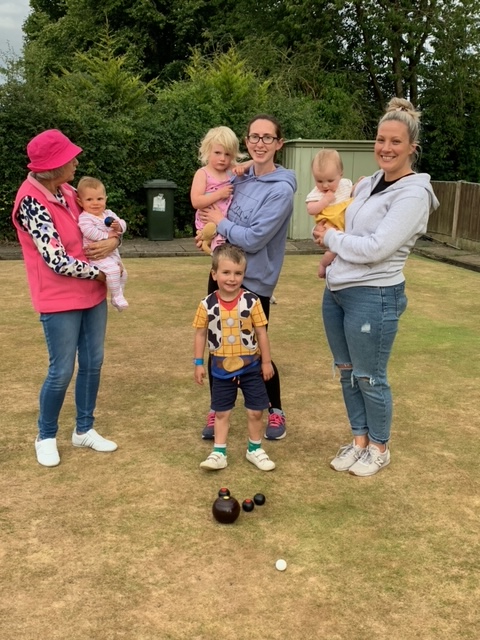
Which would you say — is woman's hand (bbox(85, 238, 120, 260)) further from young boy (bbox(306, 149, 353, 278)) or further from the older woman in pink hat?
young boy (bbox(306, 149, 353, 278))

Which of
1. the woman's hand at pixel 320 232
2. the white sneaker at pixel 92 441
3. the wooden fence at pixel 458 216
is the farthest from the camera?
the wooden fence at pixel 458 216

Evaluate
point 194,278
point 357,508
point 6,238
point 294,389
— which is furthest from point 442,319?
point 6,238

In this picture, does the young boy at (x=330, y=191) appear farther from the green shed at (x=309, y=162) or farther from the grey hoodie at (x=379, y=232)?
the green shed at (x=309, y=162)

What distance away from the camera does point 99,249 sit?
144 inches

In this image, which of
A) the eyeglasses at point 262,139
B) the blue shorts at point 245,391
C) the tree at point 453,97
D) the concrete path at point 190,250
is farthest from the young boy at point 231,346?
the tree at point 453,97

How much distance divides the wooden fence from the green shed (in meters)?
1.80

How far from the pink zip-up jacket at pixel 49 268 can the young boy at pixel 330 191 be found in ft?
4.42

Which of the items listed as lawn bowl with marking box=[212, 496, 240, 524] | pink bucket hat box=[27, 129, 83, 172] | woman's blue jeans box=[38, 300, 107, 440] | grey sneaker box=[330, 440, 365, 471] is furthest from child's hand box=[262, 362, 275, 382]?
pink bucket hat box=[27, 129, 83, 172]

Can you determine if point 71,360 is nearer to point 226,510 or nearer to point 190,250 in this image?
point 226,510

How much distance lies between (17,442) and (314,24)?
2104 centimetres

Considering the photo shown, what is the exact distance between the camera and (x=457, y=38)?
806 inches

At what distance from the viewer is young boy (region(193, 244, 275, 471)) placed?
357cm

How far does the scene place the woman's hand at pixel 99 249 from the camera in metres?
3.66

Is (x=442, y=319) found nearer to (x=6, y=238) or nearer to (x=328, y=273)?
(x=328, y=273)
